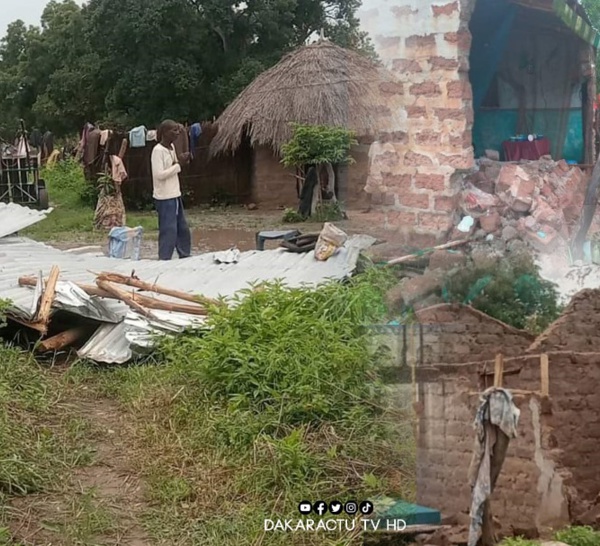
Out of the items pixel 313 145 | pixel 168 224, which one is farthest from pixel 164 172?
pixel 313 145

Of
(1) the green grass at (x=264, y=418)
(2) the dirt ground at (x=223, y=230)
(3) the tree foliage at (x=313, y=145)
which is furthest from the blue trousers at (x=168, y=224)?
(3) the tree foliage at (x=313, y=145)

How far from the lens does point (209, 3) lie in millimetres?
14750

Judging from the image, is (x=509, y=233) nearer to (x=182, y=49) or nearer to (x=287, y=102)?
(x=287, y=102)

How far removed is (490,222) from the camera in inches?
68.7

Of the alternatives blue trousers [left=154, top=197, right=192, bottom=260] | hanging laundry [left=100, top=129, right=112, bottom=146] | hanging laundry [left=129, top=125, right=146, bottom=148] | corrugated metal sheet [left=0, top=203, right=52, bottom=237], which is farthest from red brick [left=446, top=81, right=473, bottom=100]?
hanging laundry [left=129, top=125, right=146, bottom=148]

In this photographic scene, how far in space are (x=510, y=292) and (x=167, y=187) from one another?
15.7 ft

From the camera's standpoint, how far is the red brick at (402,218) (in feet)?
5.89

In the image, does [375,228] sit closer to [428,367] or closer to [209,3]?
[428,367]

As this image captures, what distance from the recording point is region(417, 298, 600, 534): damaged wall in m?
1.62

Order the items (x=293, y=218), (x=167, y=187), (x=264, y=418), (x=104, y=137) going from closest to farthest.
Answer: (x=264, y=418), (x=167, y=187), (x=293, y=218), (x=104, y=137)

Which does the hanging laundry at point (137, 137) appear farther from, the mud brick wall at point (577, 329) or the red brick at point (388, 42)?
the mud brick wall at point (577, 329)

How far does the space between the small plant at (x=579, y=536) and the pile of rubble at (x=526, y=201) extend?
55 cm

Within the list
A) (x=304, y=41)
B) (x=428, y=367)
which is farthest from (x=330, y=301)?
(x=304, y=41)

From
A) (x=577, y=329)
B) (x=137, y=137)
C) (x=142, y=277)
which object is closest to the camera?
(x=577, y=329)
